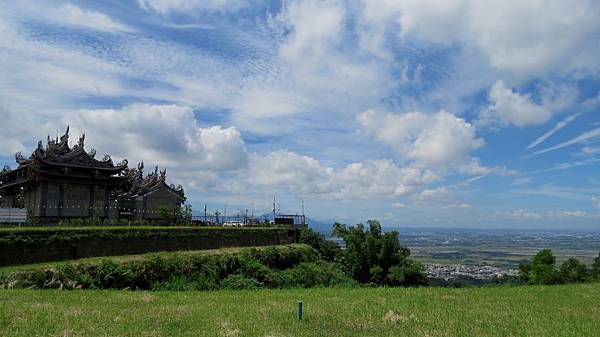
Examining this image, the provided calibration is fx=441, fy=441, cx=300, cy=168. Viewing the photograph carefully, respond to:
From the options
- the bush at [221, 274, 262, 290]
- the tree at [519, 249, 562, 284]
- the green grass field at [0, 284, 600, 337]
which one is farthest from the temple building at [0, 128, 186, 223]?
the tree at [519, 249, 562, 284]

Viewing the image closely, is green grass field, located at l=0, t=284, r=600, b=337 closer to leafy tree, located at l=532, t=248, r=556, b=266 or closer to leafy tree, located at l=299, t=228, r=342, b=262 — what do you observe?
leafy tree, located at l=532, t=248, r=556, b=266

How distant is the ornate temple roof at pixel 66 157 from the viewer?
35.6 meters

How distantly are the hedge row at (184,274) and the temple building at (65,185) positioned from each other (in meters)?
13.5

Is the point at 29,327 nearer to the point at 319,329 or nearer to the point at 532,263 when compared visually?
the point at 319,329

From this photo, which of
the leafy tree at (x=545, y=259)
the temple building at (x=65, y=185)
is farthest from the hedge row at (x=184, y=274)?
the leafy tree at (x=545, y=259)

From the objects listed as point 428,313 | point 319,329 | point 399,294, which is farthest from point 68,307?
point 399,294

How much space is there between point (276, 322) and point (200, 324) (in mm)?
1757

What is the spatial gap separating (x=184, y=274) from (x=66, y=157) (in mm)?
19603

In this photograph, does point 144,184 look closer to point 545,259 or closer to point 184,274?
point 184,274

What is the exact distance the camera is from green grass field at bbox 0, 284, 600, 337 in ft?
31.1

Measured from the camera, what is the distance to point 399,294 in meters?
16.1

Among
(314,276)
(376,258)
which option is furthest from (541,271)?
(314,276)

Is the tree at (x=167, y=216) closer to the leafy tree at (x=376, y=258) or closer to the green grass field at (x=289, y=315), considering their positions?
the leafy tree at (x=376, y=258)

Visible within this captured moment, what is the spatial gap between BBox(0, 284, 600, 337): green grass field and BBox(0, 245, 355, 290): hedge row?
354cm
